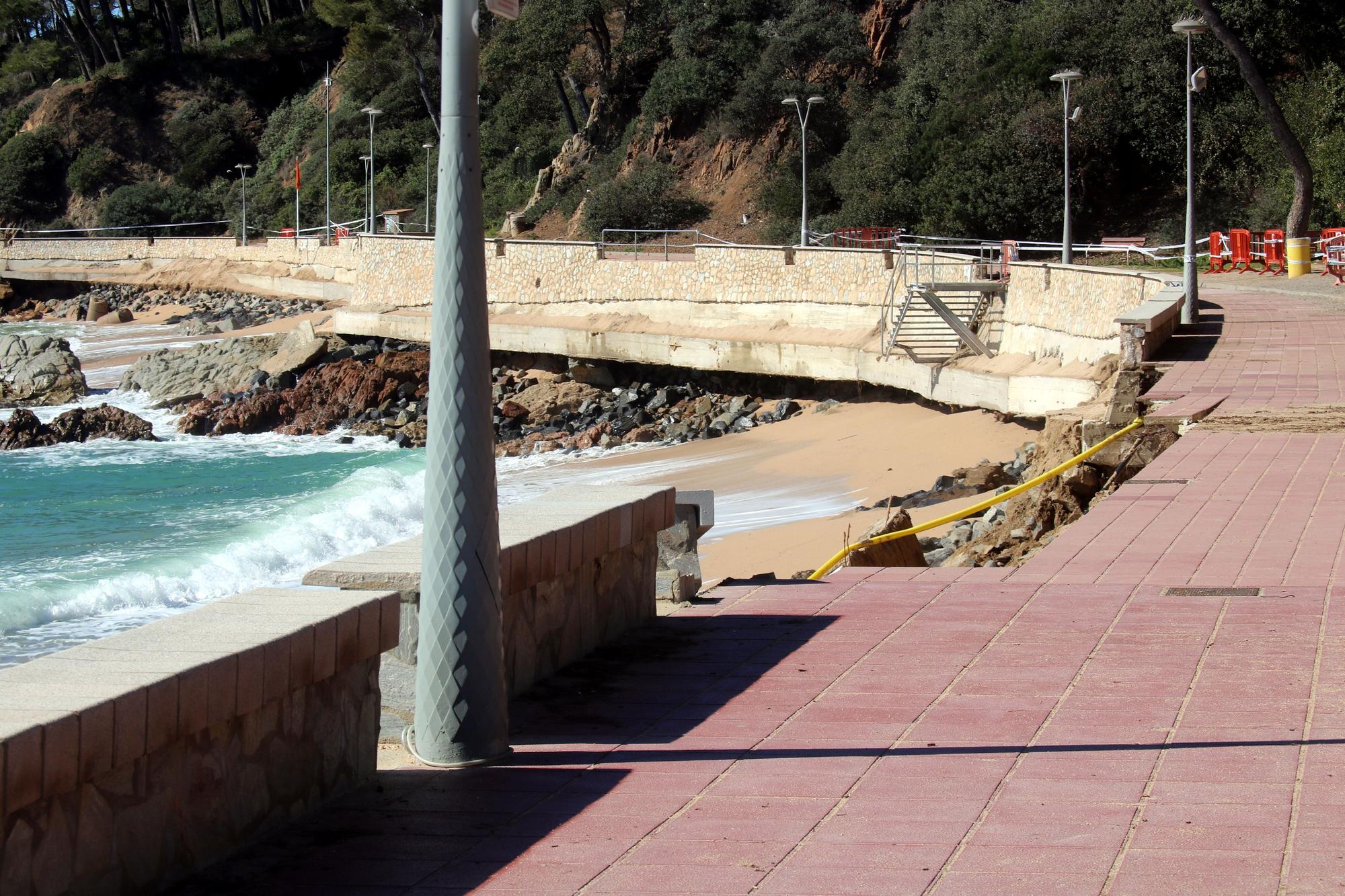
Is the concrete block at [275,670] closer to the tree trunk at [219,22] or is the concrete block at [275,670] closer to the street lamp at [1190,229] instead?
the street lamp at [1190,229]

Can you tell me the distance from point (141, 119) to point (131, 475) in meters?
68.2

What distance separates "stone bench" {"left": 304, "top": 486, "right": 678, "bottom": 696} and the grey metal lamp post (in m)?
0.33

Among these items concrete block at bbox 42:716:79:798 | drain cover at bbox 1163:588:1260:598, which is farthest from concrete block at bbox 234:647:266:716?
drain cover at bbox 1163:588:1260:598

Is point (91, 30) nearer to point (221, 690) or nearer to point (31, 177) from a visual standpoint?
point (31, 177)

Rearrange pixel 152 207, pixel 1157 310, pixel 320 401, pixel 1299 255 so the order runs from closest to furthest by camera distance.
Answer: pixel 1157 310 < pixel 1299 255 < pixel 320 401 < pixel 152 207

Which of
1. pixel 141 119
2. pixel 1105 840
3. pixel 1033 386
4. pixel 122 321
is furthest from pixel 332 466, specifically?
pixel 141 119

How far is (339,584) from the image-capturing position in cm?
498

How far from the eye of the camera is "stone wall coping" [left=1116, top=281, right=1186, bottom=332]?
16547 mm

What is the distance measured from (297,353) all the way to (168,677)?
3670 cm

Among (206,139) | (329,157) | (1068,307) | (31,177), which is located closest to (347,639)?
(1068,307)

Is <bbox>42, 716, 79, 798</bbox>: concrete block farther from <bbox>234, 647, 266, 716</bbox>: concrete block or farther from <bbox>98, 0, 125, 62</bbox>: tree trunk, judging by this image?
<bbox>98, 0, 125, 62</bbox>: tree trunk

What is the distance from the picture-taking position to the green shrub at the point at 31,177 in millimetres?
84750

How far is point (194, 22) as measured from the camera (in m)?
93.8

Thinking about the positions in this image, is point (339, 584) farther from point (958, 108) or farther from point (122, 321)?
point (122, 321)
